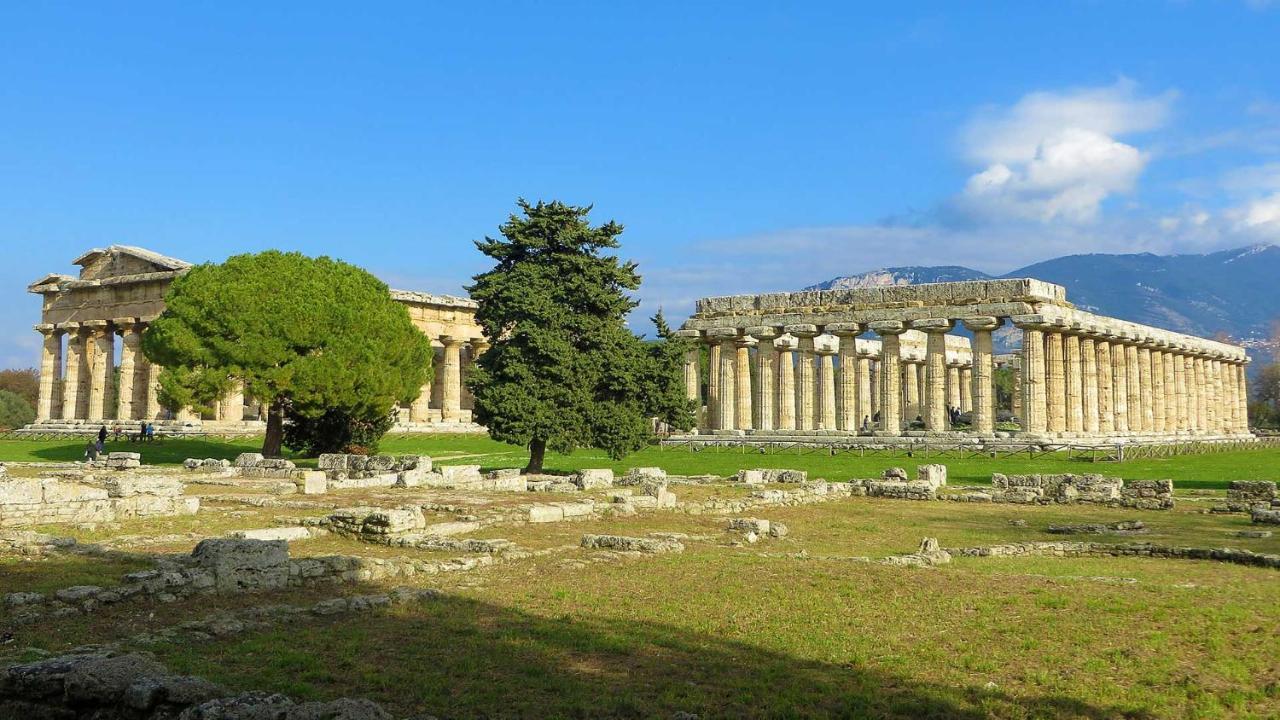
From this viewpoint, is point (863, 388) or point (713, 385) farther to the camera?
point (863, 388)

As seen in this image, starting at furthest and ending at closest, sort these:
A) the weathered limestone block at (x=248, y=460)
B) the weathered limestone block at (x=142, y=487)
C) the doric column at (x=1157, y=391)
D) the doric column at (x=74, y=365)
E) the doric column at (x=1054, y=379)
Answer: the doric column at (x=74, y=365) → the doric column at (x=1157, y=391) → the doric column at (x=1054, y=379) → the weathered limestone block at (x=248, y=460) → the weathered limestone block at (x=142, y=487)

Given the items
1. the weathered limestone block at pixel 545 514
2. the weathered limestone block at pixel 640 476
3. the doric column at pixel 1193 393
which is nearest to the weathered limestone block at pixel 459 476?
the weathered limestone block at pixel 640 476

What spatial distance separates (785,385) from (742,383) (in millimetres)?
2708

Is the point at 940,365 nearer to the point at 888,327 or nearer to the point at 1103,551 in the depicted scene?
the point at 888,327

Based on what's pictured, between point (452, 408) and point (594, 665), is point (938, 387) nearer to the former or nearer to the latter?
point (452, 408)

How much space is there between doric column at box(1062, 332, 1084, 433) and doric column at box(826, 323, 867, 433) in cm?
1149

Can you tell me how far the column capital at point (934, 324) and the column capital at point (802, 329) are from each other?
19.6 ft

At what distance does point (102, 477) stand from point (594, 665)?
28156 millimetres

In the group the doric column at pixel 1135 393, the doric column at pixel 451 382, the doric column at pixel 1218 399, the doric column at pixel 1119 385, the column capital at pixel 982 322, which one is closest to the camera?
the column capital at pixel 982 322

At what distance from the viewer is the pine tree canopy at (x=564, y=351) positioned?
1357 inches

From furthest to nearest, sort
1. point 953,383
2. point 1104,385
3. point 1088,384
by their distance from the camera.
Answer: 1. point 953,383
2. point 1104,385
3. point 1088,384

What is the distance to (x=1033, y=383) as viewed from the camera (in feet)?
180

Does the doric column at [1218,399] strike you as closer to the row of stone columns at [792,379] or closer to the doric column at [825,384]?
the row of stone columns at [792,379]

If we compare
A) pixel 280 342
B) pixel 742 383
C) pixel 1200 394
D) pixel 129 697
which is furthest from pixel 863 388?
pixel 129 697
